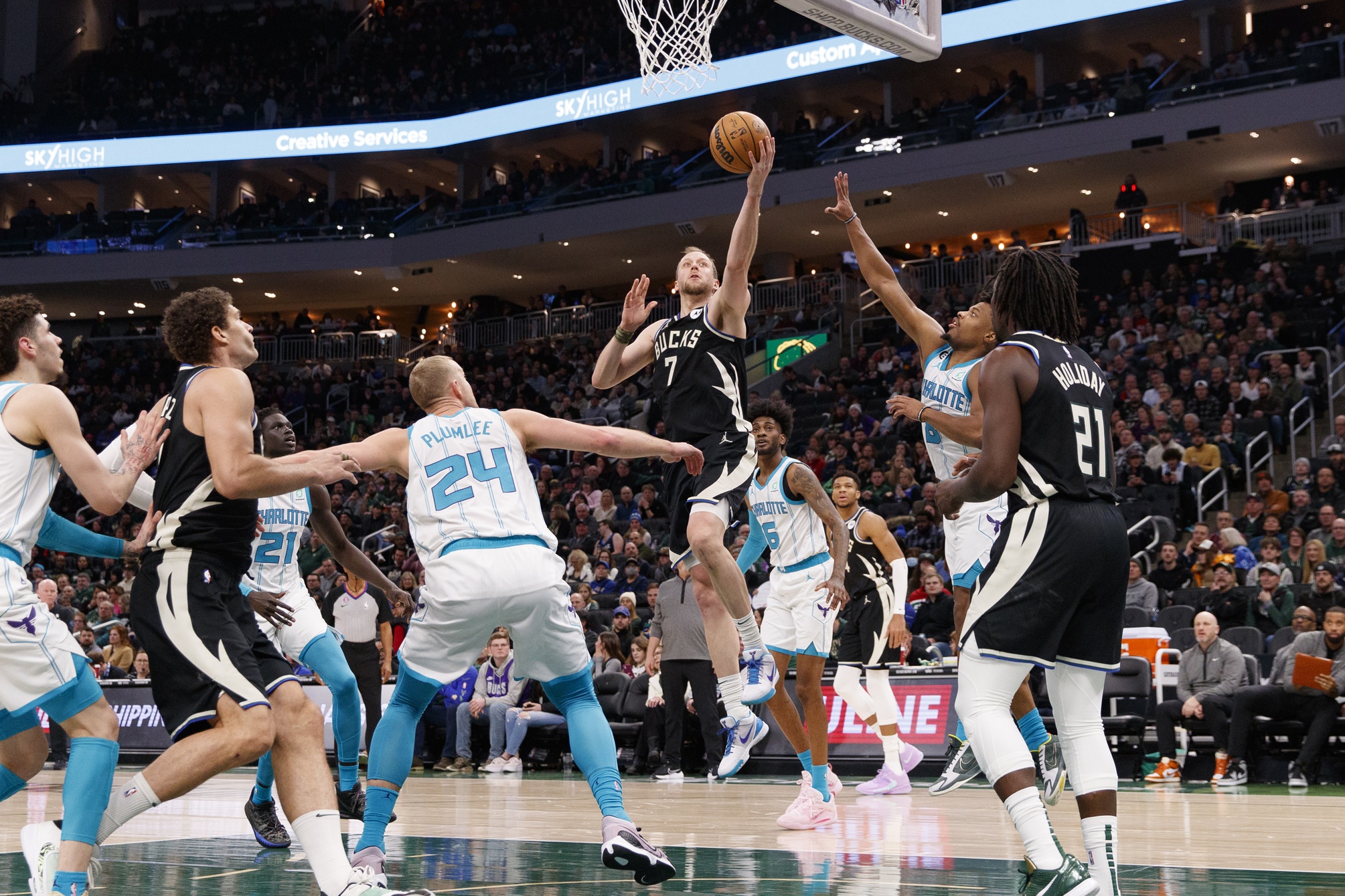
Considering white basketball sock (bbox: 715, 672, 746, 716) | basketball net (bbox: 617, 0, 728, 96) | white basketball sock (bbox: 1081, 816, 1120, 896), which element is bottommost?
white basketball sock (bbox: 1081, 816, 1120, 896)

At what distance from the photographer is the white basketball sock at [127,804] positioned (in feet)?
16.0

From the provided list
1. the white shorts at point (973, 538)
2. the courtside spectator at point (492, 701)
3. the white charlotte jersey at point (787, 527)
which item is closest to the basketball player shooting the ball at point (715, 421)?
the white shorts at point (973, 538)

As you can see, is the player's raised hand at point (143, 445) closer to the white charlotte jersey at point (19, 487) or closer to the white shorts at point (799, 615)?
the white charlotte jersey at point (19, 487)

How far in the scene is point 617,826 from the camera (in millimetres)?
5129

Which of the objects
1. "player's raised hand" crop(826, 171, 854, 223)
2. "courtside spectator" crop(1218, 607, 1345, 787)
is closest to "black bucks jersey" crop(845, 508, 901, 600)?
"courtside spectator" crop(1218, 607, 1345, 787)

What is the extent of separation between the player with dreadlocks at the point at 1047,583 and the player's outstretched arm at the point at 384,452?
224 cm

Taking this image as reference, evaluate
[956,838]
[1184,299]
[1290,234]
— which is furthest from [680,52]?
[1290,234]

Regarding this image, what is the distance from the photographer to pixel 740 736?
314 inches

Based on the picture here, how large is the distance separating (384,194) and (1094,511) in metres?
37.9

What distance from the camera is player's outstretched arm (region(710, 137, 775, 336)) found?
24.2 feet

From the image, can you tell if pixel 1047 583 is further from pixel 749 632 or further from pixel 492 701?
pixel 492 701

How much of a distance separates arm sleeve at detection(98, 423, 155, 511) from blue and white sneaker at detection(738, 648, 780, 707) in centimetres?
369

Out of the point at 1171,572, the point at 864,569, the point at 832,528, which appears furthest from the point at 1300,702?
the point at 832,528

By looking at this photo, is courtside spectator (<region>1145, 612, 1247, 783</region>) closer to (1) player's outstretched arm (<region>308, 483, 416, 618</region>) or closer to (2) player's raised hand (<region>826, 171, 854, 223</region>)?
(2) player's raised hand (<region>826, 171, 854, 223</region>)
